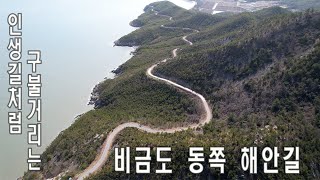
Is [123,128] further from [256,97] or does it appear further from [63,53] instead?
[63,53]

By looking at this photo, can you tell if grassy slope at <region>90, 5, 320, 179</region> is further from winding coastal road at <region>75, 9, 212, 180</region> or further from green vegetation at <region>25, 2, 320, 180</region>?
winding coastal road at <region>75, 9, 212, 180</region>

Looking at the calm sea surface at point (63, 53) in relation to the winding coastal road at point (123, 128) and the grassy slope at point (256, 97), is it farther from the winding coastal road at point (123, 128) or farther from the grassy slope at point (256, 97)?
the grassy slope at point (256, 97)

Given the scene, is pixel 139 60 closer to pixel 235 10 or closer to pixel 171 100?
pixel 171 100

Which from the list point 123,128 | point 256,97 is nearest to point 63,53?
point 123,128

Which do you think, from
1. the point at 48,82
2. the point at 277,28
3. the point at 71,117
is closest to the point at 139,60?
the point at 48,82

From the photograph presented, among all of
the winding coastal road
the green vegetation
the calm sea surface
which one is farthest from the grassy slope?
the calm sea surface
